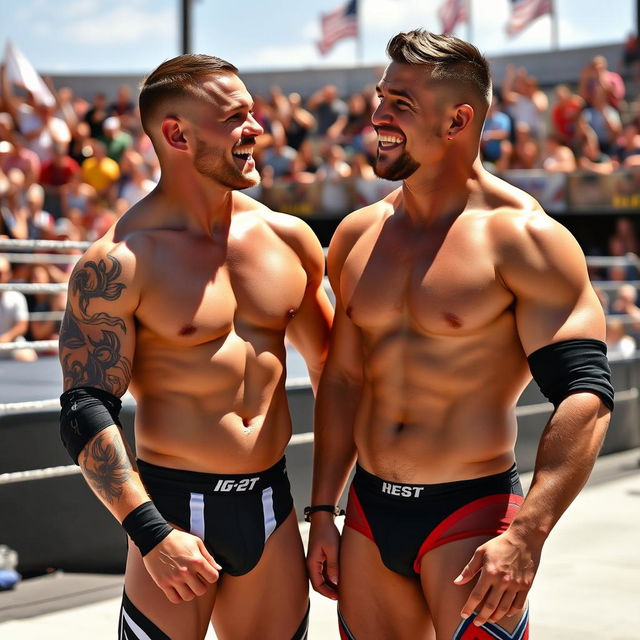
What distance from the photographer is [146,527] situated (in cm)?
270

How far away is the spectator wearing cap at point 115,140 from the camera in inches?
570

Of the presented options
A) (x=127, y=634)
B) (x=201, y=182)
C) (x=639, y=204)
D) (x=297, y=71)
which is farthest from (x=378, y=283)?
(x=297, y=71)

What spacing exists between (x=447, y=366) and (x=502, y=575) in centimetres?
54

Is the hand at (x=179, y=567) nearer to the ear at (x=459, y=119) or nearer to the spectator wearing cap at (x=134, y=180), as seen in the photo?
the ear at (x=459, y=119)

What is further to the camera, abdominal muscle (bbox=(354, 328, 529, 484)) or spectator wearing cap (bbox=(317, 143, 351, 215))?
spectator wearing cap (bbox=(317, 143, 351, 215))

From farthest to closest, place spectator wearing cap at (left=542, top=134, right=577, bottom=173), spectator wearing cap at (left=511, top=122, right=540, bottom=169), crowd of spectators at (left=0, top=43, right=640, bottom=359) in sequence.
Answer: spectator wearing cap at (left=511, top=122, right=540, bottom=169) → spectator wearing cap at (left=542, top=134, right=577, bottom=173) → crowd of spectators at (left=0, top=43, right=640, bottom=359)

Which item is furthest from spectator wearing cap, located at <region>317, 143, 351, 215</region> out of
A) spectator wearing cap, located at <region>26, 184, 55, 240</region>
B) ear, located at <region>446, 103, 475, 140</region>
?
ear, located at <region>446, 103, 475, 140</region>

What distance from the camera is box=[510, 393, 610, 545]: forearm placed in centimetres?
260

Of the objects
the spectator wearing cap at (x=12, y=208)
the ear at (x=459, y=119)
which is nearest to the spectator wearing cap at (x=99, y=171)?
the spectator wearing cap at (x=12, y=208)

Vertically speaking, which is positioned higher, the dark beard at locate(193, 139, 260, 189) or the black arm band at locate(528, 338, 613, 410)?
the dark beard at locate(193, 139, 260, 189)

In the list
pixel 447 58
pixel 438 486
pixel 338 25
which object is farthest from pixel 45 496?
pixel 338 25

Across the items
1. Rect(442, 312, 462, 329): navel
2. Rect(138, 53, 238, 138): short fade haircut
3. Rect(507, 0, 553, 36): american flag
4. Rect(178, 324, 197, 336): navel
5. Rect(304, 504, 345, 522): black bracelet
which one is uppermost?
Rect(507, 0, 553, 36): american flag

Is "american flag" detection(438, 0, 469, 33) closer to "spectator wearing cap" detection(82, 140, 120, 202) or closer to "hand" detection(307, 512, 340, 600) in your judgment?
"spectator wearing cap" detection(82, 140, 120, 202)

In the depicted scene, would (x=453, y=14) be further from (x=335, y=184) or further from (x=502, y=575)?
(x=502, y=575)
